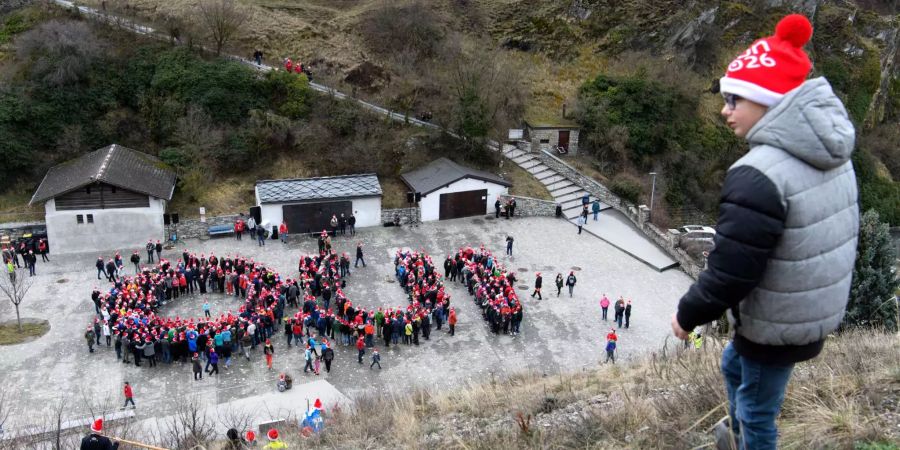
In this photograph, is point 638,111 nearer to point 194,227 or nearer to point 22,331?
point 194,227

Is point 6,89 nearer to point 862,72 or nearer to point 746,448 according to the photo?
point 746,448

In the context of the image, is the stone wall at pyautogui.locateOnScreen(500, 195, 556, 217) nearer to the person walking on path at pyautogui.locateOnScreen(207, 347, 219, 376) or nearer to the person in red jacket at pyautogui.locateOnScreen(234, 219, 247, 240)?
the person in red jacket at pyautogui.locateOnScreen(234, 219, 247, 240)

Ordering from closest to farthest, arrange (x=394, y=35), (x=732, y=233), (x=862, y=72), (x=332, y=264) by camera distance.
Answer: (x=732, y=233), (x=332, y=264), (x=394, y=35), (x=862, y=72)

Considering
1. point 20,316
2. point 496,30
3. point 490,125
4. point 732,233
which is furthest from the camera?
point 496,30

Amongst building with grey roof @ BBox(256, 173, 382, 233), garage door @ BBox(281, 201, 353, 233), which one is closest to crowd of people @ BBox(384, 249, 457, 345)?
building with grey roof @ BBox(256, 173, 382, 233)

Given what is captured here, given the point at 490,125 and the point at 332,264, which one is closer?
the point at 332,264

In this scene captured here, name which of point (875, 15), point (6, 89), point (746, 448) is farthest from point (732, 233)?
point (875, 15)
